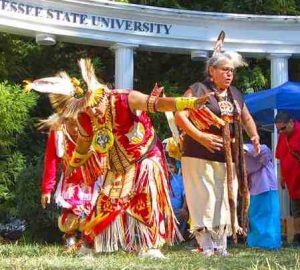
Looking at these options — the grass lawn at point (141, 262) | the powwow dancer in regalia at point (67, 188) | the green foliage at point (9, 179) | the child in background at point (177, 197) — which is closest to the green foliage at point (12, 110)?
the green foliage at point (9, 179)

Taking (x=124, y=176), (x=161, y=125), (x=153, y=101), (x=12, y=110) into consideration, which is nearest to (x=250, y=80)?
(x=161, y=125)

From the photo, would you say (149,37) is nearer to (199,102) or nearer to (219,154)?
(219,154)

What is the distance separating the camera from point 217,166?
15.4ft

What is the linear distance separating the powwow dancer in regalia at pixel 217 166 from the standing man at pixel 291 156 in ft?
5.07

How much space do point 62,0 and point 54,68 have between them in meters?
2.31

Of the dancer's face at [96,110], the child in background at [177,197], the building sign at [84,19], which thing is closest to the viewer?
the dancer's face at [96,110]

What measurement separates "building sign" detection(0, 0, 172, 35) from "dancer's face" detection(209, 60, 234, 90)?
14.2 ft

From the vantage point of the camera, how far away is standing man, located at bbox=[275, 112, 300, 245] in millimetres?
6234

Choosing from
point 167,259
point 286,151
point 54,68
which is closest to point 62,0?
point 54,68

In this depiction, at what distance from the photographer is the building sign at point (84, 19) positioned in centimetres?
848

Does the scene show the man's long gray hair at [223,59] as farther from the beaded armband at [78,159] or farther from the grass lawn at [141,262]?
the grass lawn at [141,262]

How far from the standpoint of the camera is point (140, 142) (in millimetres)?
4570

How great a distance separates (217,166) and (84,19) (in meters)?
4.77

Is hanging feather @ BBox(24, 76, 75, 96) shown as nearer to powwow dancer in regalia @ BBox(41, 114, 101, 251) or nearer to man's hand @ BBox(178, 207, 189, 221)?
powwow dancer in regalia @ BBox(41, 114, 101, 251)
